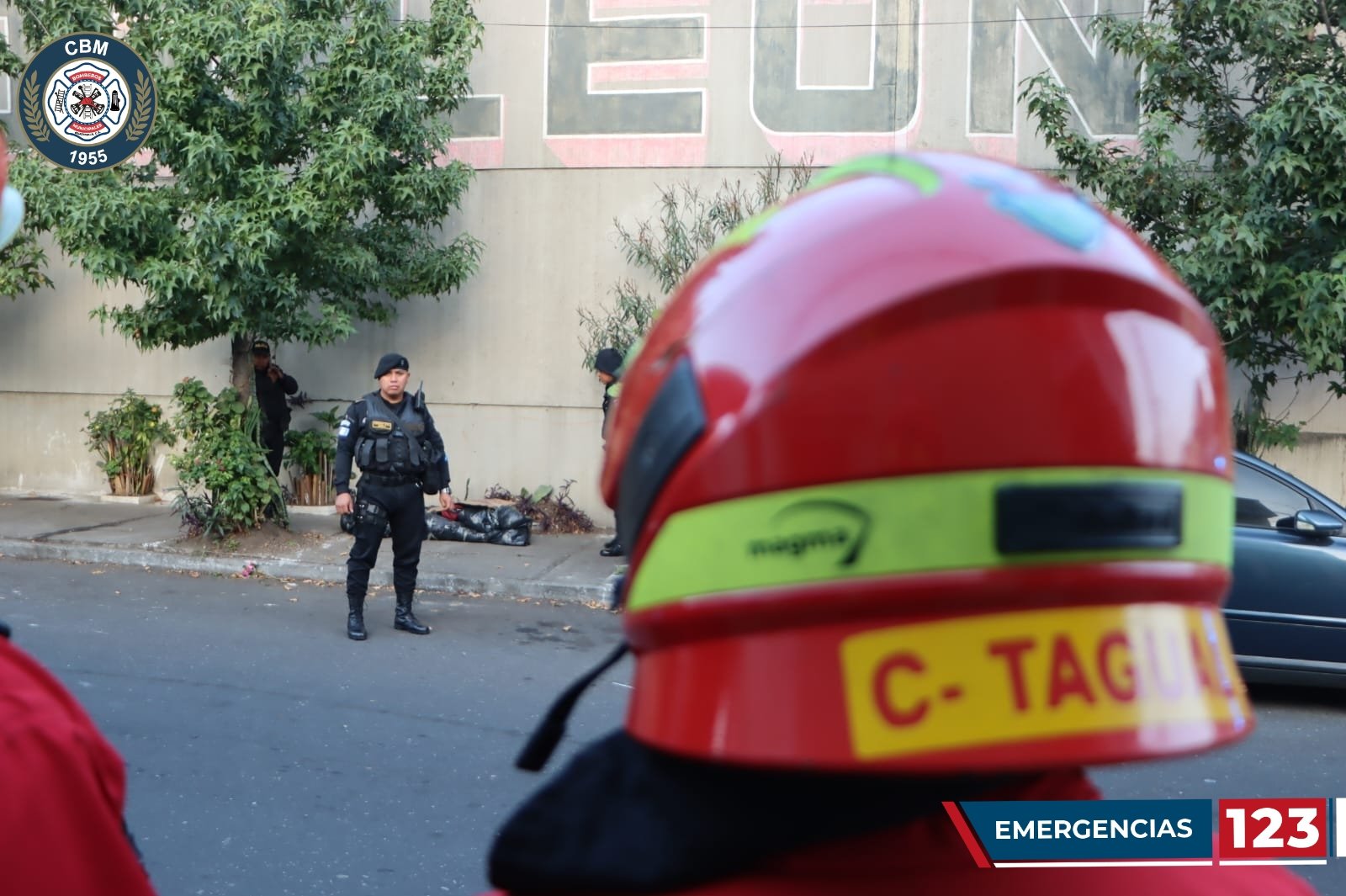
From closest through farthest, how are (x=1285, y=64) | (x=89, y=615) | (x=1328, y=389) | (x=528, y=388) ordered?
(x=89, y=615), (x=1285, y=64), (x=1328, y=389), (x=528, y=388)

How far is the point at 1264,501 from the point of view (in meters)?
6.84

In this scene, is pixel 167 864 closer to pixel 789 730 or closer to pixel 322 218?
pixel 789 730

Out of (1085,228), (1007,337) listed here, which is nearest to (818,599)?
(1007,337)

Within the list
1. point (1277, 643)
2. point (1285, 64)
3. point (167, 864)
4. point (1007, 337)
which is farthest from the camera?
point (1285, 64)

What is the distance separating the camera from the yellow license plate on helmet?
2.87 ft

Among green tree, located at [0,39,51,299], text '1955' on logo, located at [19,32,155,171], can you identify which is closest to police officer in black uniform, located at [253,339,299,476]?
green tree, located at [0,39,51,299]

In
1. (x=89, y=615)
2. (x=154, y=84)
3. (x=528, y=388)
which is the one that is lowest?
(x=89, y=615)

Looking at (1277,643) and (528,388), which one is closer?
(1277,643)

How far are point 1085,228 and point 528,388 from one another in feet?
39.3

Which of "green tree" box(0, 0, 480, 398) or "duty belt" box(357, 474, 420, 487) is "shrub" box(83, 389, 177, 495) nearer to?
"green tree" box(0, 0, 480, 398)

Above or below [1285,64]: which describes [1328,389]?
below

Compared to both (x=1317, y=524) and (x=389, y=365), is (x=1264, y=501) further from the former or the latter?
(x=389, y=365)

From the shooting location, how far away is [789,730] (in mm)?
893

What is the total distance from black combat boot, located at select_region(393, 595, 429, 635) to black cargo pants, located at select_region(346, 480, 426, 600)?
0.12 feet
